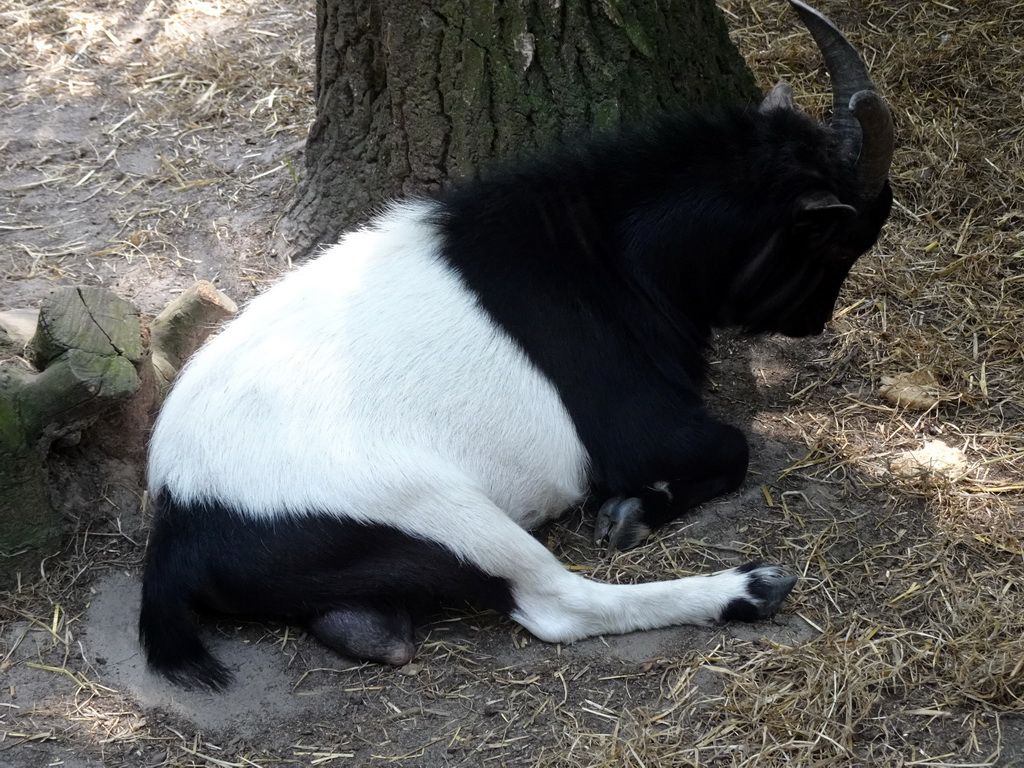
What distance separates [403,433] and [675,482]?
1.04 m

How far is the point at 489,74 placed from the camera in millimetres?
4051

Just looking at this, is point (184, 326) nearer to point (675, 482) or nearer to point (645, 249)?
point (645, 249)

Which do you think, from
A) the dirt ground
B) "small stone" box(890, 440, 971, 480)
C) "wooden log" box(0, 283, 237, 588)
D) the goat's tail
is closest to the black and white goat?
the goat's tail

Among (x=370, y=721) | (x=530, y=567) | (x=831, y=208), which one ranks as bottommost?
(x=370, y=721)

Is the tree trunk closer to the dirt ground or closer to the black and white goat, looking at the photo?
the black and white goat

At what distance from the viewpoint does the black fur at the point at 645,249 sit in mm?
3469

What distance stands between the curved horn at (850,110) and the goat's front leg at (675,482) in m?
1.00

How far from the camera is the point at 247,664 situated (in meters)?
3.23

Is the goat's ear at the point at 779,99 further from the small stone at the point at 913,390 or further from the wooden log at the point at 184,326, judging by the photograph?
the wooden log at the point at 184,326

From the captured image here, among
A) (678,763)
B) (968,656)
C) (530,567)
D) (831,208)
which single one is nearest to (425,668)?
(530,567)

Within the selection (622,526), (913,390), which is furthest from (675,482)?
(913,390)

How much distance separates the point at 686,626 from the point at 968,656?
836mm

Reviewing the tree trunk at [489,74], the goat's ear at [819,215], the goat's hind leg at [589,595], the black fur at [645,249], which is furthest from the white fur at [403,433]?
the goat's ear at [819,215]

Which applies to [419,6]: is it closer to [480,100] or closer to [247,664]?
[480,100]
